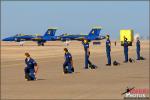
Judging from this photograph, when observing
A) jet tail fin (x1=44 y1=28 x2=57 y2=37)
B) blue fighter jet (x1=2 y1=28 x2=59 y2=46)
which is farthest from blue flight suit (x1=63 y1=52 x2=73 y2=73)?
jet tail fin (x1=44 y1=28 x2=57 y2=37)

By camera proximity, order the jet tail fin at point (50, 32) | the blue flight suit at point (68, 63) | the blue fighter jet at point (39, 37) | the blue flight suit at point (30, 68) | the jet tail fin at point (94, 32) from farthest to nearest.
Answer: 1. the jet tail fin at point (94, 32)
2. the jet tail fin at point (50, 32)
3. the blue fighter jet at point (39, 37)
4. the blue flight suit at point (68, 63)
5. the blue flight suit at point (30, 68)

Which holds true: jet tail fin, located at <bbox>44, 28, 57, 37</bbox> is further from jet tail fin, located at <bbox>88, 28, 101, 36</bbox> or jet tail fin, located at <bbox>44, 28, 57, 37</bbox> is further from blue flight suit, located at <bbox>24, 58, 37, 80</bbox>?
blue flight suit, located at <bbox>24, 58, 37, 80</bbox>

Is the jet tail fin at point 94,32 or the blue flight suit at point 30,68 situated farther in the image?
the jet tail fin at point 94,32

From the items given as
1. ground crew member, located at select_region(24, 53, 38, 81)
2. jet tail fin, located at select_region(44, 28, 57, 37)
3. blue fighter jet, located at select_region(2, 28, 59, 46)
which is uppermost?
jet tail fin, located at select_region(44, 28, 57, 37)

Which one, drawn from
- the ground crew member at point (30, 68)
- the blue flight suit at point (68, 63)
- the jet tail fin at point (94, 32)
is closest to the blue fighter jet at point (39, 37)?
the jet tail fin at point (94, 32)

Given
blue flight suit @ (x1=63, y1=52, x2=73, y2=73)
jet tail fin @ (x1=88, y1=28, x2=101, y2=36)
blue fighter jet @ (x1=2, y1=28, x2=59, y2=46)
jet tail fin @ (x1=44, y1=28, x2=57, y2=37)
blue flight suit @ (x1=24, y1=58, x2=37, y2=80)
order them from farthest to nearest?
Answer: jet tail fin @ (x1=88, y1=28, x2=101, y2=36)
jet tail fin @ (x1=44, y1=28, x2=57, y2=37)
blue fighter jet @ (x1=2, y1=28, x2=59, y2=46)
blue flight suit @ (x1=63, y1=52, x2=73, y2=73)
blue flight suit @ (x1=24, y1=58, x2=37, y2=80)

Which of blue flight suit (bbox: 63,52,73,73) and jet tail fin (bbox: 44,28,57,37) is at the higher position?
jet tail fin (bbox: 44,28,57,37)

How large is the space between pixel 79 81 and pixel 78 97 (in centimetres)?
622

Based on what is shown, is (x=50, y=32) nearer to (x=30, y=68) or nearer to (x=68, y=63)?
(x=68, y=63)

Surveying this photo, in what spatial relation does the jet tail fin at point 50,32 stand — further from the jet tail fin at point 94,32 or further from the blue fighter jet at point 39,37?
the jet tail fin at point 94,32

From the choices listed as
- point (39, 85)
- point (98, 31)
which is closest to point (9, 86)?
point (39, 85)

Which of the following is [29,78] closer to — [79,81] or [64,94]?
[79,81]

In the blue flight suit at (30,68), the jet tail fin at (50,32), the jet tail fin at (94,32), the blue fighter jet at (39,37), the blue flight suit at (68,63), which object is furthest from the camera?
the jet tail fin at (94,32)

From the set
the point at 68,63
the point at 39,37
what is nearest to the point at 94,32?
the point at 39,37
